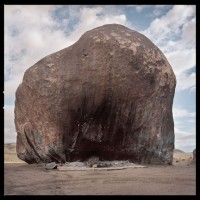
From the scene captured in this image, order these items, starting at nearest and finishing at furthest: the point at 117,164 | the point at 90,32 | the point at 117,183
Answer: the point at 117,183 < the point at 117,164 < the point at 90,32

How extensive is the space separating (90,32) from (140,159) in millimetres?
5548

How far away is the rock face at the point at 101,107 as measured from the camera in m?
12.6

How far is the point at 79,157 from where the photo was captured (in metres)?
12.7

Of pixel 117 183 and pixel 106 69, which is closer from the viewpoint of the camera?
pixel 117 183

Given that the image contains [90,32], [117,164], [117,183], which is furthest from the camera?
[90,32]

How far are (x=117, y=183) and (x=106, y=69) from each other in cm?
599

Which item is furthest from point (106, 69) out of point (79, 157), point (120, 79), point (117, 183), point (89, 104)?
point (117, 183)

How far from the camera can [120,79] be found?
1259cm

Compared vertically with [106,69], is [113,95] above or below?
below

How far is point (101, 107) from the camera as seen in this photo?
12703 mm

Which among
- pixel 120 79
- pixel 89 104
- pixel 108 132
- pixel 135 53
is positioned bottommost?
pixel 108 132

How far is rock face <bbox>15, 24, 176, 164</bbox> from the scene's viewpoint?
495 inches

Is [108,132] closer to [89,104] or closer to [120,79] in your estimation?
[89,104]

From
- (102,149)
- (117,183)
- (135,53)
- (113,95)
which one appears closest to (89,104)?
(113,95)
